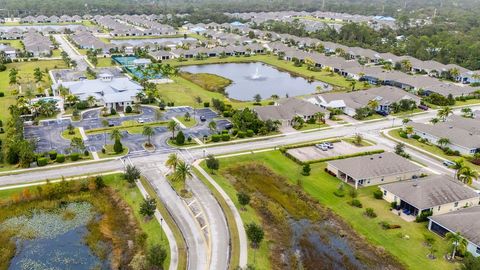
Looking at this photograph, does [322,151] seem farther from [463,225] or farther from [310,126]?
[463,225]

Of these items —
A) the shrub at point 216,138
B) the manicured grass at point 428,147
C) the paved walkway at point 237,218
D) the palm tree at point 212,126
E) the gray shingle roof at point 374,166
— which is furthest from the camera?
the palm tree at point 212,126

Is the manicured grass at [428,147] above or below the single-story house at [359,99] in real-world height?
below

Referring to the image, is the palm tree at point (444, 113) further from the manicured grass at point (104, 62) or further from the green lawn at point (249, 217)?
the manicured grass at point (104, 62)

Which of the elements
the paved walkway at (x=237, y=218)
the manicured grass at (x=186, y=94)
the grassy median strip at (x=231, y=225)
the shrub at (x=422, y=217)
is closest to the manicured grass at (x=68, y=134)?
the paved walkway at (x=237, y=218)

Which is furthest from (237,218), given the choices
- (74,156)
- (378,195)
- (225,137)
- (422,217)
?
(74,156)

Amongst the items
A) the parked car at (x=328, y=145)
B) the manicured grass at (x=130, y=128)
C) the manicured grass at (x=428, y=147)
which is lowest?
the manicured grass at (x=428, y=147)

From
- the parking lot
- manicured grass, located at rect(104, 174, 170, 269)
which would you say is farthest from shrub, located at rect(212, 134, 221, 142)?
manicured grass, located at rect(104, 174, 170, 269)

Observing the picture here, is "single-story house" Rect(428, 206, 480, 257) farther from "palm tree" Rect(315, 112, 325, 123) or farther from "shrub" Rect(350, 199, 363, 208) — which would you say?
"palm tree" Rect(315, 112, 325, 123)
